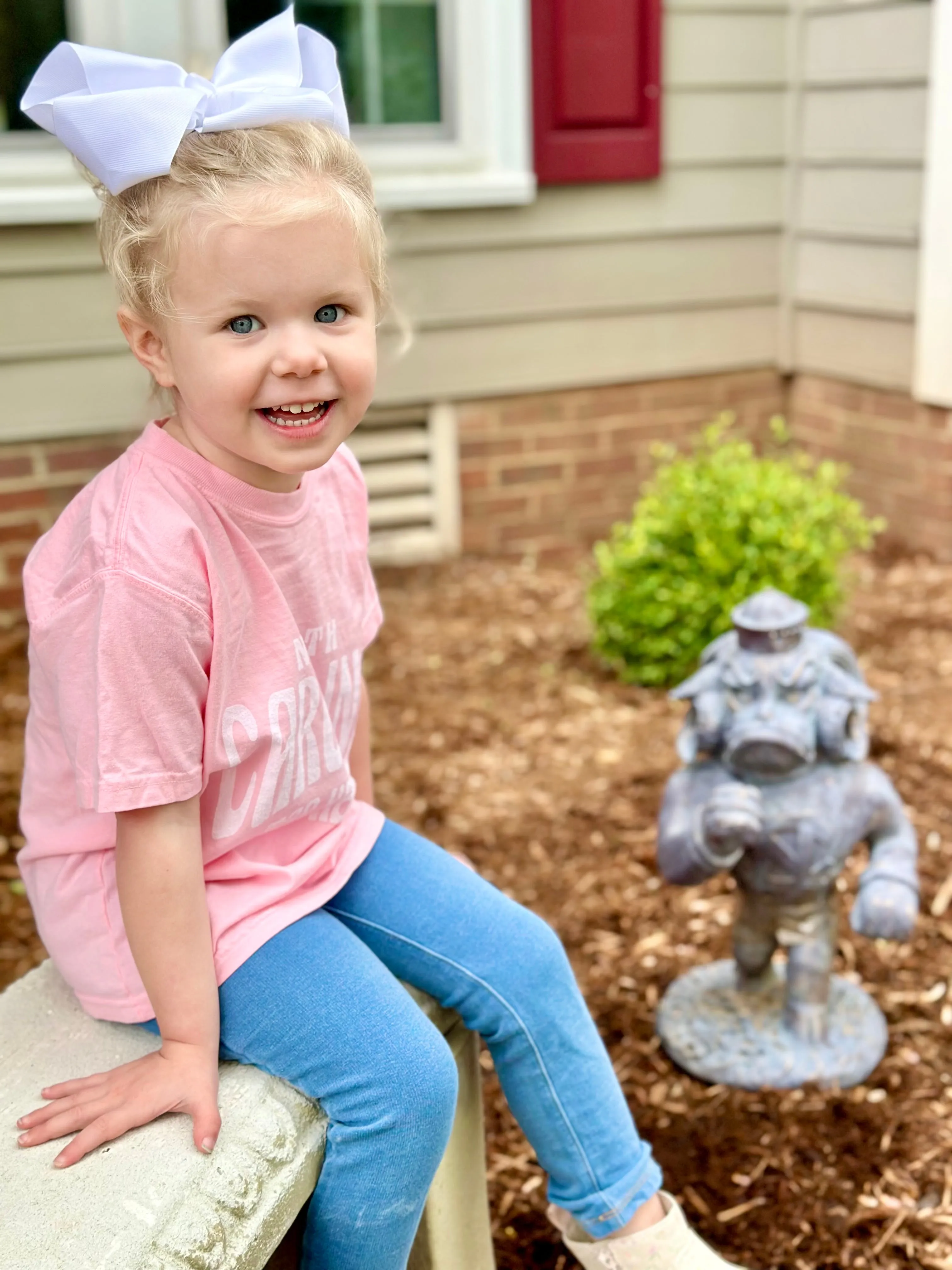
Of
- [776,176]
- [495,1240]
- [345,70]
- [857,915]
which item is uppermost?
[345,70]

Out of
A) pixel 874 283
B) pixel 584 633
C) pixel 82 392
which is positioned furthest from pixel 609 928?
pixel 874 283

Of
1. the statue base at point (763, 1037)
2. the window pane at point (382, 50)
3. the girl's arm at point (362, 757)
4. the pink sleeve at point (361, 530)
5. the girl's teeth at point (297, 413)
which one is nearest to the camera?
the girl's teeth at point (297, 413)

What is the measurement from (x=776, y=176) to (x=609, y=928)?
3504 mm

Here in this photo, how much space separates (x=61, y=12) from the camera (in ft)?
13.4

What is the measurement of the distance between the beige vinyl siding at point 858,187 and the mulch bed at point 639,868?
2.99ft

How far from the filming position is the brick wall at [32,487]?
4246 mm

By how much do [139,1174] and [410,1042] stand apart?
11.9 inches

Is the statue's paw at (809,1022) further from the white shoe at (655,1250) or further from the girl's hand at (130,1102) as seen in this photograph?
the girl's hand at (130,1102)

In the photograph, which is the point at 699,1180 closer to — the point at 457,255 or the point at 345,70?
the point at 457,255

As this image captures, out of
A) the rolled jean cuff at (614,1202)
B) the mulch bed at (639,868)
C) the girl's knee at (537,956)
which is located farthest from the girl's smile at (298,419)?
the mulch bed at (639,868)

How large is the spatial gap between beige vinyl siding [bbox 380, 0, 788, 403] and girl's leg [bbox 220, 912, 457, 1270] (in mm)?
3285

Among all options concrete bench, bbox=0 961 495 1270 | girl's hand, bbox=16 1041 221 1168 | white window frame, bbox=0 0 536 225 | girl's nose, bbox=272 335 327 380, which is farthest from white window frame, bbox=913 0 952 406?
girl's hand, bbox=16 1041 221 1168

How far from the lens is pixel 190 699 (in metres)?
1.38

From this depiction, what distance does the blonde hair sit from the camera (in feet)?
4.34
